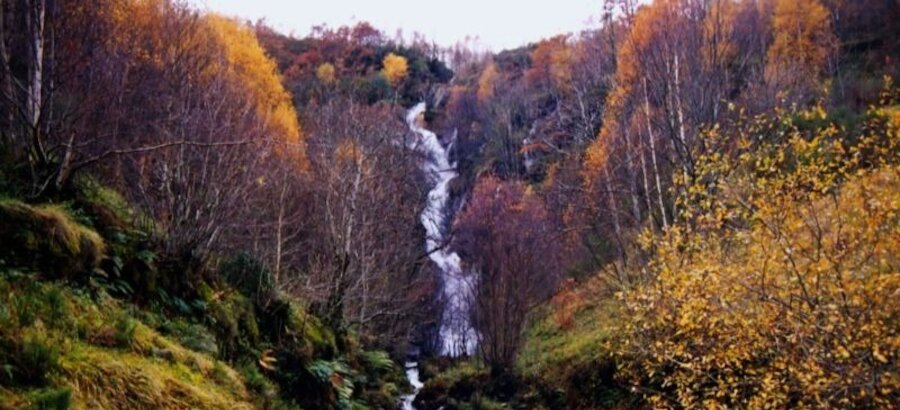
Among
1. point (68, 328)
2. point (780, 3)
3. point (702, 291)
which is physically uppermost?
point (780, 3)

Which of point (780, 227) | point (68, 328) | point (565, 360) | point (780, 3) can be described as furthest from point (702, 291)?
point (780, 3)

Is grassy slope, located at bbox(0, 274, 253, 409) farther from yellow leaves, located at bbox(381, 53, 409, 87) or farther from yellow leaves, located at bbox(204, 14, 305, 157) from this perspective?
yellow leaves, located at bbox(381, 53, 409, 87)

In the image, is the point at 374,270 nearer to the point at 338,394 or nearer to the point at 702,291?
the point at 338,394

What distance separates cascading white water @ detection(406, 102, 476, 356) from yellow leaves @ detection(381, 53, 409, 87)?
18.5 meters

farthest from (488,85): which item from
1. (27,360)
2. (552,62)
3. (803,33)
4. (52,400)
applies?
(52,400)

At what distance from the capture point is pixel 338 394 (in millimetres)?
10453

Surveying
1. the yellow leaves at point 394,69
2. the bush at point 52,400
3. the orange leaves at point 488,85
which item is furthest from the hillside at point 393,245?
the yellow leaves at point 394,69

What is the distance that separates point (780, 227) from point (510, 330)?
489 inches

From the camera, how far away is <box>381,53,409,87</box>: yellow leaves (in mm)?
64375

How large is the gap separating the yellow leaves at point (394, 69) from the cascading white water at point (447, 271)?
1845cm

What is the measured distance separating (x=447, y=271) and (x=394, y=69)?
3980 centimetres

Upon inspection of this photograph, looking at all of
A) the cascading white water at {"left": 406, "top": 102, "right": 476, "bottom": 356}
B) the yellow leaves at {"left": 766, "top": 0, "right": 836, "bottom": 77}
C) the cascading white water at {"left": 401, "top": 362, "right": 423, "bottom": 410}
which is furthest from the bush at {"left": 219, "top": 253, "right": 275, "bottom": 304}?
the yellow leaves at {"left": 766, "top": 0, "right": 836, "bottom": 77}

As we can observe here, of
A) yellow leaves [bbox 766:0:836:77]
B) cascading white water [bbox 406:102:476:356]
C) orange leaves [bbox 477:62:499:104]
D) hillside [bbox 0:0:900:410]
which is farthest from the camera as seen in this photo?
orange leaves [bbox 477:62:499:104]

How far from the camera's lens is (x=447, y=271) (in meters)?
32.3
